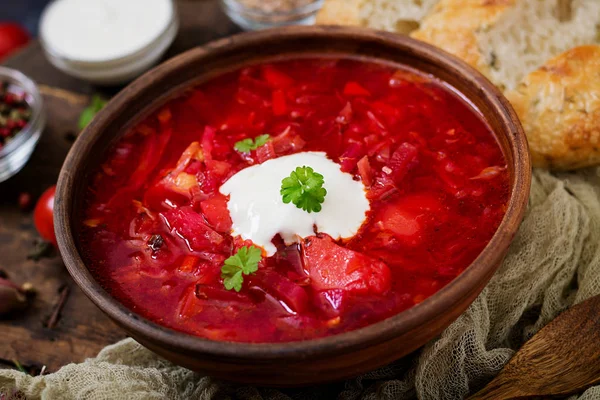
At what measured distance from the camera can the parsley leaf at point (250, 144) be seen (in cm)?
291

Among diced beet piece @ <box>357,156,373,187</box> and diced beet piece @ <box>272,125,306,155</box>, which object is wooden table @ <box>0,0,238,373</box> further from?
diced beet piece @ <box>357,156,373,187</box>

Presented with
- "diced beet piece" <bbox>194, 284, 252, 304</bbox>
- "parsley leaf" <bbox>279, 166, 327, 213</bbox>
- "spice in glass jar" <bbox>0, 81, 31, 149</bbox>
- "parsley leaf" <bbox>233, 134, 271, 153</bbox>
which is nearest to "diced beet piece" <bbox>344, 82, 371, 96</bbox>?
"parsley leaf" <bbox>233, 134, 271, 153</bbox>

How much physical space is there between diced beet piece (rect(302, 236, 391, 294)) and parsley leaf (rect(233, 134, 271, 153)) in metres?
0.61

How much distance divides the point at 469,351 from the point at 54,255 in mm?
1997

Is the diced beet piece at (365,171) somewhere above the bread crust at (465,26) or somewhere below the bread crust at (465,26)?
below

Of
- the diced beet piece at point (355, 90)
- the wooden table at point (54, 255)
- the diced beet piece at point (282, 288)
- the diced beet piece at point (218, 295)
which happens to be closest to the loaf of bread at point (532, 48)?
the diced beet piece at point (355, 90)

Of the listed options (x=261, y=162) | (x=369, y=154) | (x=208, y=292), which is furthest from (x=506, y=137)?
(x=208, y=292)

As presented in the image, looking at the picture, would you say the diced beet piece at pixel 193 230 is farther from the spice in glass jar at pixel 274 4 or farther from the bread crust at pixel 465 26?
the spice in glass jar at pixel 274 4

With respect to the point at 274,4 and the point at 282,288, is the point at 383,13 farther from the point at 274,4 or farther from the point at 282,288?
the point at 282,288

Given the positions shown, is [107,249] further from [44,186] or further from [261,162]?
[44,186]

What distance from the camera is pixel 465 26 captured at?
3.33 meters

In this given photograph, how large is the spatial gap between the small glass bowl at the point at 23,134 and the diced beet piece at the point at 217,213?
5.20ft

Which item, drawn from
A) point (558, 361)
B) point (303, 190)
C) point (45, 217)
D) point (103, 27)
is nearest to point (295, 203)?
point (303, 190)

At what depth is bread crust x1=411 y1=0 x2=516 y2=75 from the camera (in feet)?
10.9
